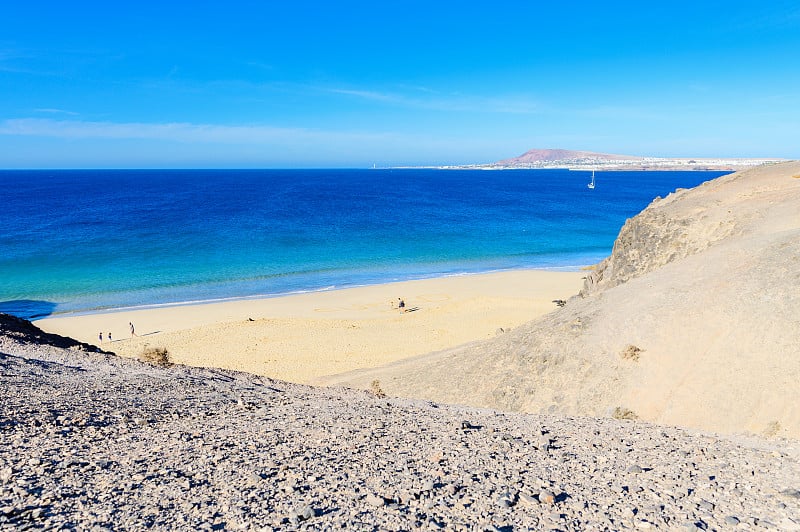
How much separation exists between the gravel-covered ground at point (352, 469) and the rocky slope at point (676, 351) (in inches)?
95.3

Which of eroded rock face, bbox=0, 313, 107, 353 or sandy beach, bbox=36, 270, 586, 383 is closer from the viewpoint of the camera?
eroded rock face, bbox=0, 313, 107, 353

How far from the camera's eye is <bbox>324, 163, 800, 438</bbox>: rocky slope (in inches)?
428

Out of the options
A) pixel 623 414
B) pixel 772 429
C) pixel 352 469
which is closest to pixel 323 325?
pixel 623 414

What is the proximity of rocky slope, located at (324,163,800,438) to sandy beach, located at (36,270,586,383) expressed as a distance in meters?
5.86

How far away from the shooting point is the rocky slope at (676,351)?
10875mm

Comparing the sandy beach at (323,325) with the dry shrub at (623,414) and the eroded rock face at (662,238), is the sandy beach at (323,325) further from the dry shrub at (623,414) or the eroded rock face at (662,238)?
the dry shrub at (623,414)

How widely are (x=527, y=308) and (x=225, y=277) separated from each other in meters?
25.0

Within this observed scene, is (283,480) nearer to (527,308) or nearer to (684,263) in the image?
(684,263)

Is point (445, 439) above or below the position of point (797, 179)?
below

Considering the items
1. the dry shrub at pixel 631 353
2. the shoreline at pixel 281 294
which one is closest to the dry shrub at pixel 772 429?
the dry shrub at pixel 631 353

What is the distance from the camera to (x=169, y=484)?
20.0ft

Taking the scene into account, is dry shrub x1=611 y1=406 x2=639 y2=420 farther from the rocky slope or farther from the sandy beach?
the sandy beach

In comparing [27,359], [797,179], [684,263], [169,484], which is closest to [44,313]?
[27,359]

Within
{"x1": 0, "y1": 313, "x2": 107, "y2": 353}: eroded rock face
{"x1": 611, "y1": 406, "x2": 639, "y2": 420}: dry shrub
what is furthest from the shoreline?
{"x1": 611, "y1": 406, "x2": 639, "y2": 420}: dry shrub
